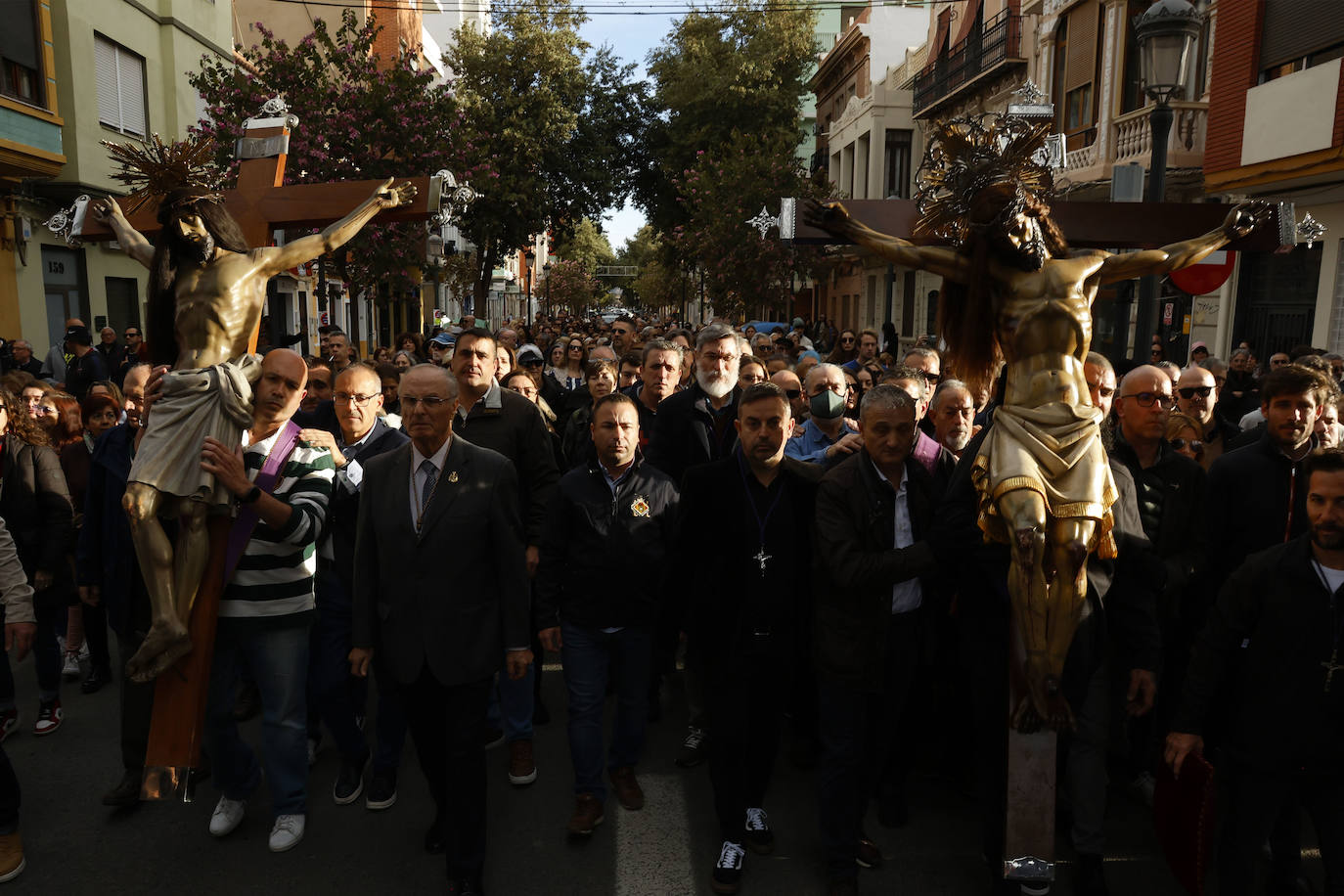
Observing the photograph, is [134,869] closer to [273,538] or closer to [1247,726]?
[273,538]

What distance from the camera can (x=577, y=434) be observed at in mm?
6645

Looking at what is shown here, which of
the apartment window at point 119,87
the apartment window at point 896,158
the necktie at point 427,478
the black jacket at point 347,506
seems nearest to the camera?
the necktie at point 427,478

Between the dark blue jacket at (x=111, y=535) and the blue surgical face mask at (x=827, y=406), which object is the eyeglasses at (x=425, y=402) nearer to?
the dark blue jacket at (x=111, y=535)

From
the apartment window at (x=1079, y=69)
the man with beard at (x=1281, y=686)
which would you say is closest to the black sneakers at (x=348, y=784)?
the man with beard at (x=1281, y=686)

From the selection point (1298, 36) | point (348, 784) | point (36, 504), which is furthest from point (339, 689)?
point (1298, 36)

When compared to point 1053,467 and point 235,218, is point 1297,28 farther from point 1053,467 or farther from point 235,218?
point 235,218

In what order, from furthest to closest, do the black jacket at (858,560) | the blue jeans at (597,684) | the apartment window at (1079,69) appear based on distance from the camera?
1. the apartment window at (1079,69)
2. the blue jeans at (597,684)
3. the black jacket at (858,560)

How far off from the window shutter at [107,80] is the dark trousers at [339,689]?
1640 centimetres

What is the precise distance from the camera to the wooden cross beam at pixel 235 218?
12.9 ft

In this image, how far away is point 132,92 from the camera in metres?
18.3

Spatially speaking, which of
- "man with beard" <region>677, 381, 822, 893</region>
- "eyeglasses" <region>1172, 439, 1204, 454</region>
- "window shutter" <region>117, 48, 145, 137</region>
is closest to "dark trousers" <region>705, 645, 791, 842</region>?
"man with beard" <region>677, 381, 822, 893</region>

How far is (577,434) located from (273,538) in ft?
9.32

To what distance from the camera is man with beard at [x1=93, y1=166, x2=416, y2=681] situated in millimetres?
3820

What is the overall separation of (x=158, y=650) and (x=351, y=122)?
1146cm
